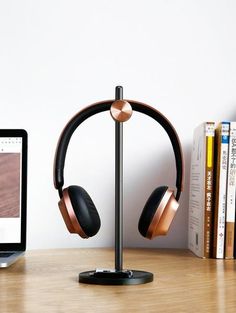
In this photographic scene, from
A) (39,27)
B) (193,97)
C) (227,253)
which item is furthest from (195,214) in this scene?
(39,27)

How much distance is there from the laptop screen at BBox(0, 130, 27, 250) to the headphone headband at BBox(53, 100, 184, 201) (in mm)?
336

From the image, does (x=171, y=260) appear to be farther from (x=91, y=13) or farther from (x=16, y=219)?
(x=91, y=13)

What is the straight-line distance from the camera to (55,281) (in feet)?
3.08

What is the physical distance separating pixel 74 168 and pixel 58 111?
0.45ft

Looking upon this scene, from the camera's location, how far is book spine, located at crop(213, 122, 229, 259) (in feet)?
4.06

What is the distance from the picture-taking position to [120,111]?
910 millimetres

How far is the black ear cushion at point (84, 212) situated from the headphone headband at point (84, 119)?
30 millimetres

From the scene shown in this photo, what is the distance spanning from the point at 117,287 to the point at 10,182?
0.46 m

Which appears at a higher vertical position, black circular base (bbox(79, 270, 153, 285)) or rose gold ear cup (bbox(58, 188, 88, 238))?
rose gold ear cup (bbox(58, 188, 88, 238))

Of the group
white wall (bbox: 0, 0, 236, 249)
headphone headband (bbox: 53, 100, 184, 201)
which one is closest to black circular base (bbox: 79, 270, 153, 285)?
headphone headband (bbox: 53, 100, 184, 201)

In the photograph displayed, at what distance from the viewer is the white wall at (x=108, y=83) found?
55.4 inches

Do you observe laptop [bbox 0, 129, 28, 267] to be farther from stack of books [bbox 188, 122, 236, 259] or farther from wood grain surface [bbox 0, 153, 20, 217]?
stack of books [bbox 188, 122, 236, 259]

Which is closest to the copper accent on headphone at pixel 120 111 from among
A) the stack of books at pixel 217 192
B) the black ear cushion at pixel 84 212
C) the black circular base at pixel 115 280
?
the black ear cushion at pixel 84 212

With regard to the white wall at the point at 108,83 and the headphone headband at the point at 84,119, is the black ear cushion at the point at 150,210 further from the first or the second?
the white wall at the point at 108,83
